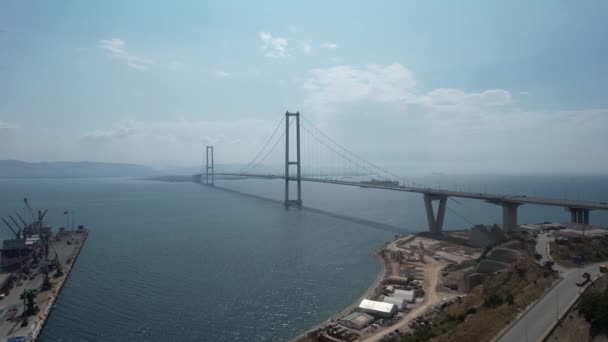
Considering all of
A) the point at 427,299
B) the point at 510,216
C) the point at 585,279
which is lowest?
the point at 427,299

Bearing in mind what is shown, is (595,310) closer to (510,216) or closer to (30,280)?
(510,216)

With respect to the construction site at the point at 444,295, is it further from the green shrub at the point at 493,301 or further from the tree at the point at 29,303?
the tree at the point at 29,303

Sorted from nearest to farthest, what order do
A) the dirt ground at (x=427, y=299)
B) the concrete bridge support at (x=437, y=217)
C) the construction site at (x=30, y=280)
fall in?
the dirt ground at (x=427, y=299) < the construction site at (x=30, y=280) < the concrete bridge support at (x=437, y=217)

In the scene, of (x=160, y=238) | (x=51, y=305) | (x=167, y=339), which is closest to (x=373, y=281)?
(x=167, y=339)

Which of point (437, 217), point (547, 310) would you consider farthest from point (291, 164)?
point (547, 310)

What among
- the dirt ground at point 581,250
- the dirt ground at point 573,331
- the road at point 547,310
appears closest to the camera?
the dirt ground at point 573,331

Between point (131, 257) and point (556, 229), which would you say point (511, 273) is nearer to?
point (556, 229)

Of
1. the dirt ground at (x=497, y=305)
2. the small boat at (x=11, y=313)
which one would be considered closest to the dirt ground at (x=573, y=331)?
the dirt ground at (x=497, y=305)
